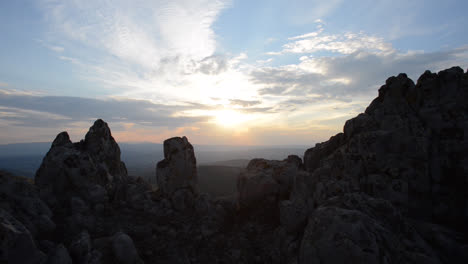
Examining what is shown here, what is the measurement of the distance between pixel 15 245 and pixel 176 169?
43.2 feet

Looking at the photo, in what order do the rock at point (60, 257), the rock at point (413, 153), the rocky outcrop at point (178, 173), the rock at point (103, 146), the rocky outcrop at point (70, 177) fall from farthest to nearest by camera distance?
the rock at point (103, 146)
the rocky outcrop at point (178, 173)
the rocky outcrop at point (70, 177)
the rock at point (413, 153)
the rock at point (60, 257)

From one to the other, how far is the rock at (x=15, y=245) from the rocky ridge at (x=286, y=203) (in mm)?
39

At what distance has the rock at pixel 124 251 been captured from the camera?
12.0 meters

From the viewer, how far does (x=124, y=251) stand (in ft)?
39.9

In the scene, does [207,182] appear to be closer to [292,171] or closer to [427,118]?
[292,171]

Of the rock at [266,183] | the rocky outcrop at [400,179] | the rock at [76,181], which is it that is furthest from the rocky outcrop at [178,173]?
the rocky outcrop at [400,179]

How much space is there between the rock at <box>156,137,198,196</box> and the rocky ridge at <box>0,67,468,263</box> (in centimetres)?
10

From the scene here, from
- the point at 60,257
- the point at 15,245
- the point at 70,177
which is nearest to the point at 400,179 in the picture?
the point at 60,257

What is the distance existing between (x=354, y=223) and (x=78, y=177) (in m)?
19.8

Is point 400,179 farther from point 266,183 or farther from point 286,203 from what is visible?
point 266,183

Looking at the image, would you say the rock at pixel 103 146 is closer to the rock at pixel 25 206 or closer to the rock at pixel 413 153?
the rock at pixel 25 206

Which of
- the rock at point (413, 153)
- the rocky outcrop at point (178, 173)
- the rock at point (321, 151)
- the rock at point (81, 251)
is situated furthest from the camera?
the rock at point (321, 151)

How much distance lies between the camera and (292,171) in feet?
69.2

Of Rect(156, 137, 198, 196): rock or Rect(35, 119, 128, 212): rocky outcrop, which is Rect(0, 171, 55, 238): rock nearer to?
Rect(35, 119, 128, 212): rocky outcrop
